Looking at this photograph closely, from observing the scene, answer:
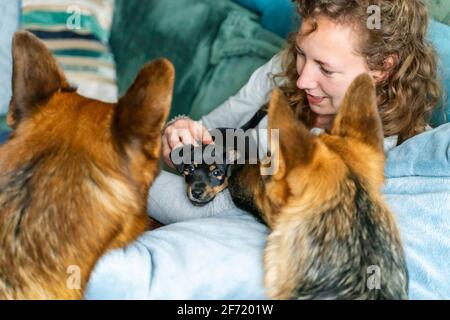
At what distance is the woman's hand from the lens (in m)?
1.97

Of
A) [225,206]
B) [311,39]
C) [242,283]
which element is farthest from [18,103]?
[311,39]

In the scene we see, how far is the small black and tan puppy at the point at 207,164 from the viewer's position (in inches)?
73.9

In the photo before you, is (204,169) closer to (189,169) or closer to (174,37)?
(189,169)

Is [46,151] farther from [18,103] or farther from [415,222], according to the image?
[415,222]

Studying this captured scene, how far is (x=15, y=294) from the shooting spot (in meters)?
1.17

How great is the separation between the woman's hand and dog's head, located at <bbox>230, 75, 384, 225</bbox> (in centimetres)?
55

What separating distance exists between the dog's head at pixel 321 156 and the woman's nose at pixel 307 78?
478 millimetres

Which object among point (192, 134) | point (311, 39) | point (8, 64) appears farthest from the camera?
point (8, 64)

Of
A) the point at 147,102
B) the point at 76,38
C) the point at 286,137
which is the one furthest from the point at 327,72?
the point at 76,38

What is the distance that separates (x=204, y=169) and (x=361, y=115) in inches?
27.7

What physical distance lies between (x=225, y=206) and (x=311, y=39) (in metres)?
0.63

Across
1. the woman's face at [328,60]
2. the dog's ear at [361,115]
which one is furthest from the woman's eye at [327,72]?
the dog's ear at [361,115]

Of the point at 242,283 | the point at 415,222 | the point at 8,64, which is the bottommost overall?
the point at 242,283

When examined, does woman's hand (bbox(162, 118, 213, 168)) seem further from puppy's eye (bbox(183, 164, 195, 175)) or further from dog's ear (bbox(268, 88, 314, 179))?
dog's ear (bbox(268, 88, 314, 179))
